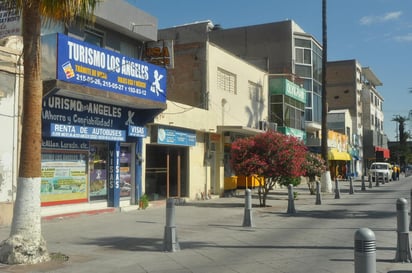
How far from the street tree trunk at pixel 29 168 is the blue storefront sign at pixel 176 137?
11262 millimetres

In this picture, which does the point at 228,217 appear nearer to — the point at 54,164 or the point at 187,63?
the point at 54,164

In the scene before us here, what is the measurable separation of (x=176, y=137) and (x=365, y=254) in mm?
16500

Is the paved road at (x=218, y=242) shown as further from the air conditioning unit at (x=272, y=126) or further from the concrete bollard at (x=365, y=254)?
the air conditioning unit at (x=272, y=126)

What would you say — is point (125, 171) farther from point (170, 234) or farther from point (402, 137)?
point (402, 137)

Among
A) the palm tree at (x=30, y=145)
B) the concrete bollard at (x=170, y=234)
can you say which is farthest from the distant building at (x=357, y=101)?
the palm tree at (x=30, y=145)

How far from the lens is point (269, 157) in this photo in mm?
19859

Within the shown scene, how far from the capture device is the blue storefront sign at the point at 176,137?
20.5 metres

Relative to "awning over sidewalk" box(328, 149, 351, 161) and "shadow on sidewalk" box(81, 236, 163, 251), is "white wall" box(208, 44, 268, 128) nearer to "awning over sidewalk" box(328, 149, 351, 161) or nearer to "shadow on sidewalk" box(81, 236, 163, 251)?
"shadow on sidewalk" box(81, 236, 163, 251)

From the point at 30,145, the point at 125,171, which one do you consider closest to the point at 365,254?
the point at 30,145

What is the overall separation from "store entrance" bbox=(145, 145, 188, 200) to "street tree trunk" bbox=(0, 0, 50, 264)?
37.3 ft

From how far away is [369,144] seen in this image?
3236 inches

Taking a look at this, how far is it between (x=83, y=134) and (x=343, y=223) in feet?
27.4

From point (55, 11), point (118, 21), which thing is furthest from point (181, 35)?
point (55, 11)

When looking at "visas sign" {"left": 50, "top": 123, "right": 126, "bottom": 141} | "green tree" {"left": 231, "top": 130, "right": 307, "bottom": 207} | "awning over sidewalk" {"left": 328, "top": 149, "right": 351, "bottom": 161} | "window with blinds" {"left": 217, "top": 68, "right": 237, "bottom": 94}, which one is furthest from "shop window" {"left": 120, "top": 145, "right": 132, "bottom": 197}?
"awning over sidewalk" {"left": 328, "top": 149, "right": 351, "bottom": 161}
